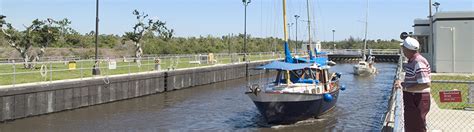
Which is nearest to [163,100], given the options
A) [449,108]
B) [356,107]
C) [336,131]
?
[356,107]

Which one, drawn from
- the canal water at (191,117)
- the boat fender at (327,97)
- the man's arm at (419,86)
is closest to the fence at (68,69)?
the canal water at (191,117)

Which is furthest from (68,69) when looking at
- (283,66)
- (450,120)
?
(450,120)

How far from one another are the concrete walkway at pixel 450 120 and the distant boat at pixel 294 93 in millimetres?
4337

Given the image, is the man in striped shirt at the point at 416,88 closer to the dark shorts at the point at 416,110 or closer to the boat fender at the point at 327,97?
the dark shorts at the point at 416,110

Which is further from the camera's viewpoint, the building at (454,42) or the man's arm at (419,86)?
the building at (454,42)

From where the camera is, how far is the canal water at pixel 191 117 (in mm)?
18406

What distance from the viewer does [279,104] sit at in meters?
17.2

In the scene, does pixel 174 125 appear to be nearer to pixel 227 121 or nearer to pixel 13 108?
pixel 227 121

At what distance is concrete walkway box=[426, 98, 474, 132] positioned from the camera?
12059 mm

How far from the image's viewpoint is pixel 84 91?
78.9 ft

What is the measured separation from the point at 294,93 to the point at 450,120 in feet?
17.5

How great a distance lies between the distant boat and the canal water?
1.46 ft

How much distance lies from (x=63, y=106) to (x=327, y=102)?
11.9 m

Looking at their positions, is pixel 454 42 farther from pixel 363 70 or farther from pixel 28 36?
pixel 28 36
